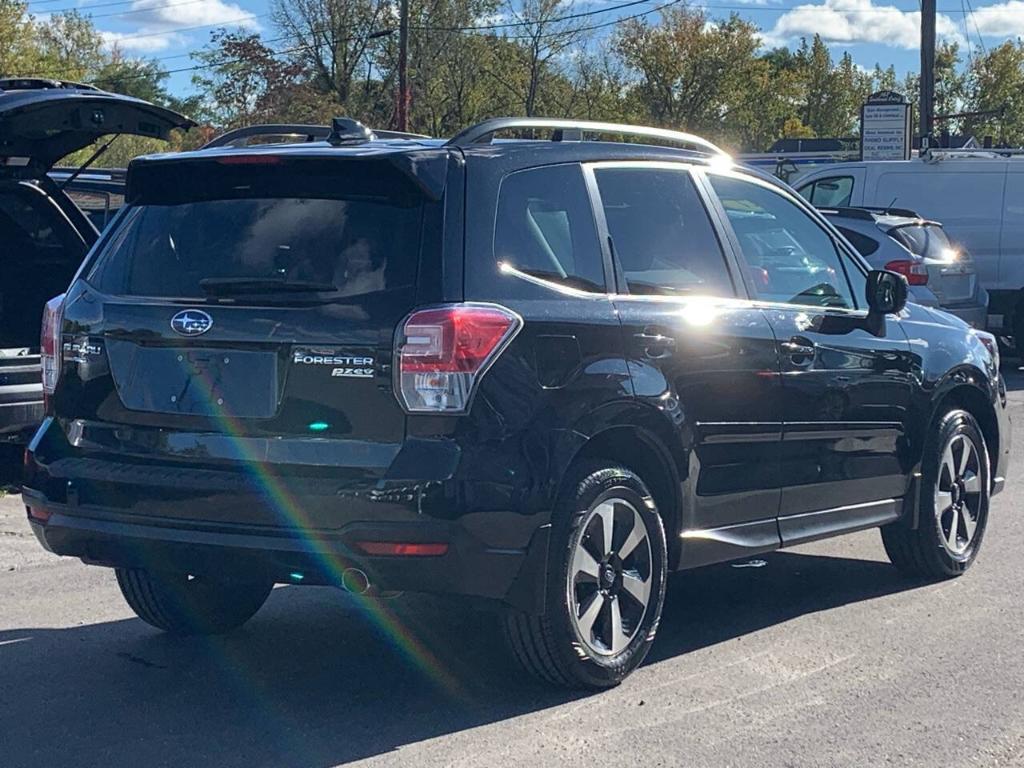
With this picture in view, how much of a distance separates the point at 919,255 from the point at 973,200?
2752 mm

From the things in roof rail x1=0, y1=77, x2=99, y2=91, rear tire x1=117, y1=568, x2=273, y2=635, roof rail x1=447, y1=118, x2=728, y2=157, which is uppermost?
roof rail x1=0, y1=77, x2=99, y2=91

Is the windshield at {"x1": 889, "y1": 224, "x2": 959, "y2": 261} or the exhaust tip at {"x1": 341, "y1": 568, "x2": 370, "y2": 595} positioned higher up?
the windshield at {"x1": 889, "y1": 224, "x2": 959, "y2": 261}

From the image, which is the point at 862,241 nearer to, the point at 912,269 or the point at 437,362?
the point at 912,269

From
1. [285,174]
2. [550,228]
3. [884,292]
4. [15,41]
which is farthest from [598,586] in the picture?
[15,41]

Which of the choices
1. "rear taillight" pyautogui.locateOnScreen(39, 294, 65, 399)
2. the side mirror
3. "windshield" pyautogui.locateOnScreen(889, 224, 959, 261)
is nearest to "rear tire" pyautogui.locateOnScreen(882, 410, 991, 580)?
the side mirror

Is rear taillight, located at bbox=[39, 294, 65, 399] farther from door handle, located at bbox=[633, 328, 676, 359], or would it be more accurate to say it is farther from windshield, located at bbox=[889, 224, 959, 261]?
windshield, located at bbox=[889, 224, 959, 261]

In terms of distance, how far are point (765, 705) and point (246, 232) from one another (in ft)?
7.47

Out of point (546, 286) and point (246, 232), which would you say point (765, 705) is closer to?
point (546, 286)

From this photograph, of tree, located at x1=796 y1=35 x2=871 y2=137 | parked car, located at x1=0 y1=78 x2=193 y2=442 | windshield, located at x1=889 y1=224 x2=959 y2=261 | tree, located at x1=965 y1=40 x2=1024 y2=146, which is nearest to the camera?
parked car, located at x1=0 y1=78 x2=193 y2=442

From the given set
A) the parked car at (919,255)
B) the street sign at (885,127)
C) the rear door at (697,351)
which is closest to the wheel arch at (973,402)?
the rear door at (697,351)

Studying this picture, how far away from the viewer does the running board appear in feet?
19.0

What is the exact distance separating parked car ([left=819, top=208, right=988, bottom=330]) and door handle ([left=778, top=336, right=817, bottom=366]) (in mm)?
8037

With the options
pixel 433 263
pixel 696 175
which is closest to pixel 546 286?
pixel 433 263

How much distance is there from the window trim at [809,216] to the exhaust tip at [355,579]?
2.05 meters
